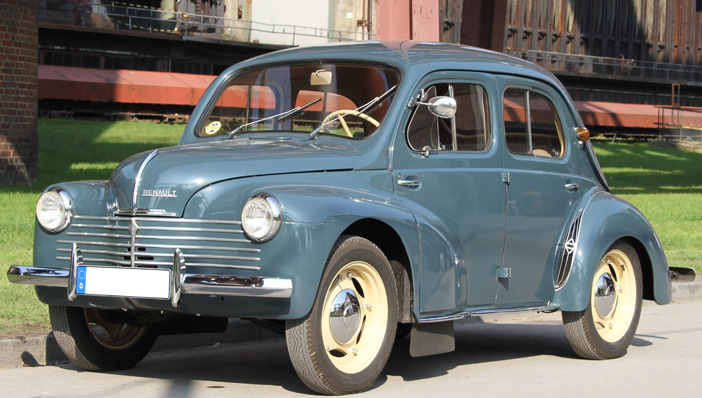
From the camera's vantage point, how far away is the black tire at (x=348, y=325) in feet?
17.0

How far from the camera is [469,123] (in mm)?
6547

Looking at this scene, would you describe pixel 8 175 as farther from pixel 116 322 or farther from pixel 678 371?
pixel 678 371

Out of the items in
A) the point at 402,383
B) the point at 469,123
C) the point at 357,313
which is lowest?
the point at 402,383

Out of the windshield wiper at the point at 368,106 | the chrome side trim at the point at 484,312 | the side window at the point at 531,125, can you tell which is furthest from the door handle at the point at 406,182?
the side window at the point at 531,125

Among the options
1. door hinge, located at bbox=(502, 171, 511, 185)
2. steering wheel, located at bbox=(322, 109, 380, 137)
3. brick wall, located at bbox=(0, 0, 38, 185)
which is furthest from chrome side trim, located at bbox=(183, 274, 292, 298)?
brick wall, located at bbox=(0, 0, 38, 185)

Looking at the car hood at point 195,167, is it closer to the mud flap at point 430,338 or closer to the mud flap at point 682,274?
the mud flap at point 430,338

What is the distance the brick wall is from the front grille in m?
13.7

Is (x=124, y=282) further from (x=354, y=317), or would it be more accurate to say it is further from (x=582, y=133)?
(x=582, y=133)

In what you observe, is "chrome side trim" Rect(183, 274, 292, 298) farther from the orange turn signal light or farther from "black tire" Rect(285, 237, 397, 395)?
the orange turn signal light

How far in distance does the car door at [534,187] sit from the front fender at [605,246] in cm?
13

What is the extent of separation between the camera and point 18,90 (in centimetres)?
1875

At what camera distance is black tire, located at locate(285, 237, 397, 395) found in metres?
5.19

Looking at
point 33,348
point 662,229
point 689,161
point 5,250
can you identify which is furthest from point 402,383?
point 689,161

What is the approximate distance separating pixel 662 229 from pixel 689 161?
2394 centimetres
